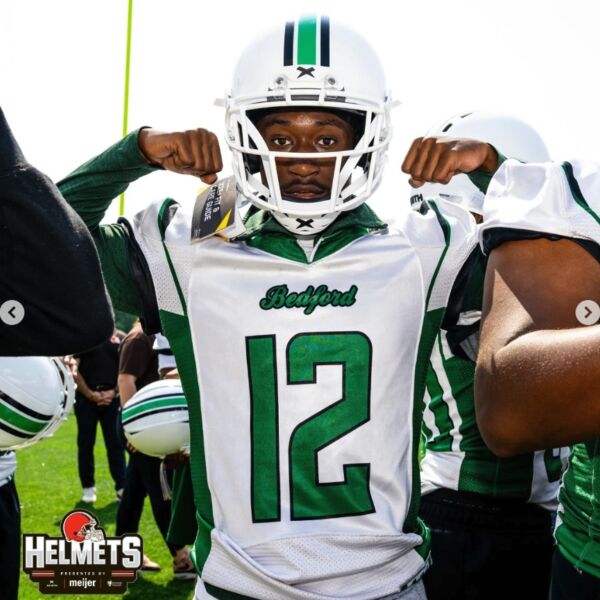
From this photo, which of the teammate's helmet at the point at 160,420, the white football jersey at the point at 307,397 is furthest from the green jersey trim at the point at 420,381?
the teammate's helmet at the point at 160,420

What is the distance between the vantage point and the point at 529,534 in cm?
270

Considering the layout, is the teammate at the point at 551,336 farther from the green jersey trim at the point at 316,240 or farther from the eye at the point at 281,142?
the eye at the point at 281,142

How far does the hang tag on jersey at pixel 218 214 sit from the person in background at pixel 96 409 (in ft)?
19.6

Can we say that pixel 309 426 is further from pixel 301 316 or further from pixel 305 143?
pixel 305 143

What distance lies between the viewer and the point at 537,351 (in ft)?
3.84

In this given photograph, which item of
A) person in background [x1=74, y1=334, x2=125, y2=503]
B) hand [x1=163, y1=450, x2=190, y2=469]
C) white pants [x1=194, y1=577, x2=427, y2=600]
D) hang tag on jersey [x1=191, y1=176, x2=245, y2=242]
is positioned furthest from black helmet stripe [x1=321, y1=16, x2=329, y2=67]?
person in background [x1=74, y1=334, x2=125, y2=503]

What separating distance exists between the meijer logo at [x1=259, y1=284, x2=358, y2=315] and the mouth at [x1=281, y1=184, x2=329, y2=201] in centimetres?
24

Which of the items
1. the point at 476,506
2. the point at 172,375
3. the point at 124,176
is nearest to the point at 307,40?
the point at 124,176

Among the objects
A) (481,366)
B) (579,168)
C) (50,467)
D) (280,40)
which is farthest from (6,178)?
(50,467)

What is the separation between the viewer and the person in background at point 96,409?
26.7 ft

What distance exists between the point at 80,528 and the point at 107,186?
4.21m

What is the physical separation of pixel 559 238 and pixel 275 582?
1008 millimetres

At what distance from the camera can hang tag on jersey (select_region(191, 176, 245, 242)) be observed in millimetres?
2107

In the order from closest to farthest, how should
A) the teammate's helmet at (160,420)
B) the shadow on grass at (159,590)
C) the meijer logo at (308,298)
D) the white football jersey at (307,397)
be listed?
1. the white football jersey at (307,397)
2. the meijer logo at (308,298)
3. the teammate's helmet at (160,420)
4. the shadow on grass at (159,590)
